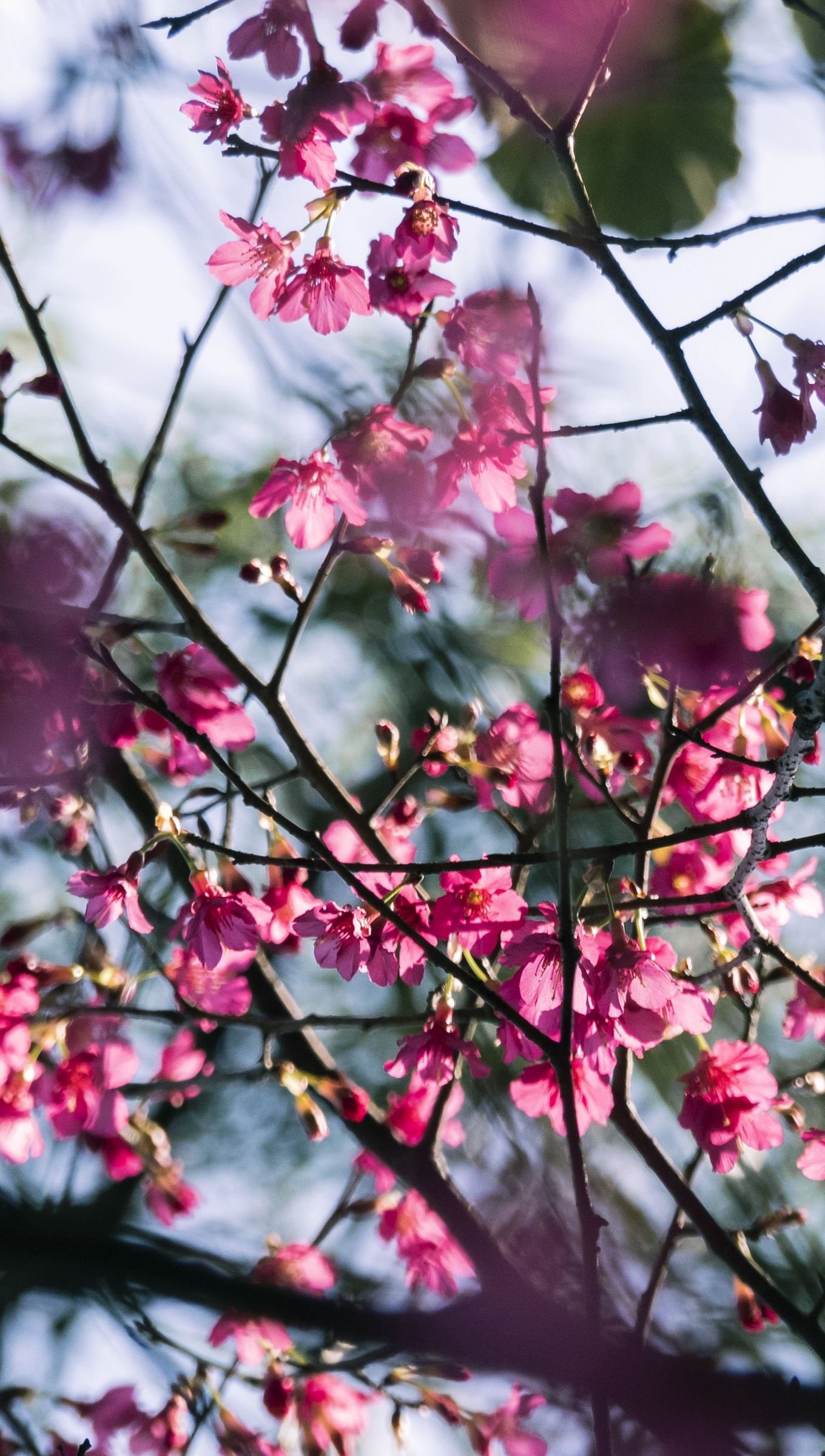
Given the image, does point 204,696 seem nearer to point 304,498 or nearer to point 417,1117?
point 304,498

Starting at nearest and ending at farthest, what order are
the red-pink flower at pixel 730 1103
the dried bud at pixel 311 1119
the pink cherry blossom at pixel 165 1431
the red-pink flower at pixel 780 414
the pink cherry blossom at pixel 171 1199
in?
the red-pink flower at pixel 780 414 → the red-pink flower at pixel 730 1103 → the dried bud at pixel 311 1119 → the pink cherry blossom at pixel 165 1431 → the pink cherry blossom at pixel 171 1199

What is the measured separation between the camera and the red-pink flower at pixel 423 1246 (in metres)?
1.22

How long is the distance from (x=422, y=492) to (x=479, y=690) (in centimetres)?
72

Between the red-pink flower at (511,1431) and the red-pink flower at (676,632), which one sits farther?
the red-pink flower at (511,1431)

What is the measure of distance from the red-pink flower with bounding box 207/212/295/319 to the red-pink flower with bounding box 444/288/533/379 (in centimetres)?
17

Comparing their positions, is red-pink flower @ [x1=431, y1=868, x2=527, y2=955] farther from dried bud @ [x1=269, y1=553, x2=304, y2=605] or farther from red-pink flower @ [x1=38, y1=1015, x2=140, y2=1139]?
red-pink flower @ [x1=38, y1=1015, x2=140, y2=1139]

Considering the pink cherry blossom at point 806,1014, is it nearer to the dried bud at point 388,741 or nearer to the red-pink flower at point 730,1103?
the red-pink flower at point 730,1103

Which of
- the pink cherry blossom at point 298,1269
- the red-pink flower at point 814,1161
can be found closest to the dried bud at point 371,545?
the red-pink flower at point 814,1161

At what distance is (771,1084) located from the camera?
1000 mm

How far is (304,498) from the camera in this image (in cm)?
112

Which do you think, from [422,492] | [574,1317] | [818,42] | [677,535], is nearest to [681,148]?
[818,42]

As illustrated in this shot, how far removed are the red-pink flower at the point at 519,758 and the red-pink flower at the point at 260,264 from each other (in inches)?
18.6

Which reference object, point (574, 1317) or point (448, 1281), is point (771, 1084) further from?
point (448, 1281)

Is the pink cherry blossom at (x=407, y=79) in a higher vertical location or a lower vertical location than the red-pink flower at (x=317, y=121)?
higher
